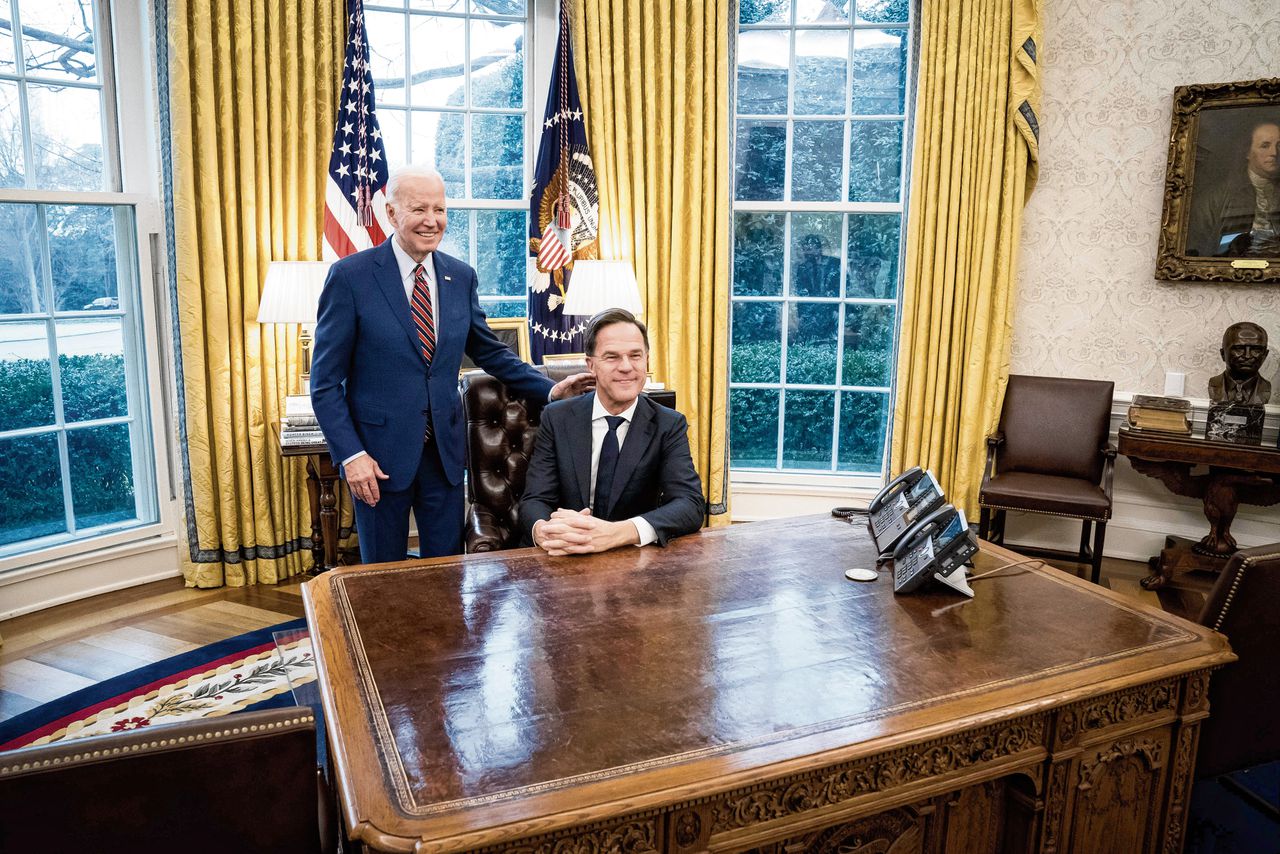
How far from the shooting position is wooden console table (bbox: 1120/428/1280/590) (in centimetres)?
374

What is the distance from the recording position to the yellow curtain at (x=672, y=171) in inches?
166

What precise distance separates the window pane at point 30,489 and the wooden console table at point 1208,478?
4630 mm

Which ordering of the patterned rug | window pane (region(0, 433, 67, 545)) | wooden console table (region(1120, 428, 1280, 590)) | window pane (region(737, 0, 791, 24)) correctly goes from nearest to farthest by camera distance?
1. the patterned rug
2. window pane (region(0, 433, 67, 545))
3. wooden console table (region(1120, 428, 1280, 590))
4. window pane (region(737, 0, 791, 24))

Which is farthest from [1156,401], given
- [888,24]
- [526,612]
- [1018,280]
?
[526,612]

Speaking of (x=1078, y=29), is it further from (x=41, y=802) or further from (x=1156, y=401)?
(x=41, y=802)

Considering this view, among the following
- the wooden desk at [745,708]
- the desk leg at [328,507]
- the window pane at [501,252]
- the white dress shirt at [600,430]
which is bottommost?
the desk leg at [328,507]

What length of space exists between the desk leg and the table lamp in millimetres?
393

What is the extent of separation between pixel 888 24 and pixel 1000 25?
0.55 metres

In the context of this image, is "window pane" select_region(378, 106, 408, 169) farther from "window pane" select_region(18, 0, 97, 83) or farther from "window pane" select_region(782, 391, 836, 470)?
"window pane" select_region(782, 391, 836, 470)

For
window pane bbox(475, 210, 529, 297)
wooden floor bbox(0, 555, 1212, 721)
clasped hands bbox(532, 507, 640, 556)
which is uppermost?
window pane bbox(475, 210, 529, 297)

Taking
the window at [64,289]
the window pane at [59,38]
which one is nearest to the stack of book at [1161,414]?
the window at [64,289]

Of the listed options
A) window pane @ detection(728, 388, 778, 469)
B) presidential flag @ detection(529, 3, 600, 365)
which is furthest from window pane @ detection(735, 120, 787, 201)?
window pane @ detection(728, 388, 778, 469)

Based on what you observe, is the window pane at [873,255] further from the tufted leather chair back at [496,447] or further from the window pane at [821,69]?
the tufted leather chair back at [496,447]

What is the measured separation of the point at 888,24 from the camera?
4.41m
